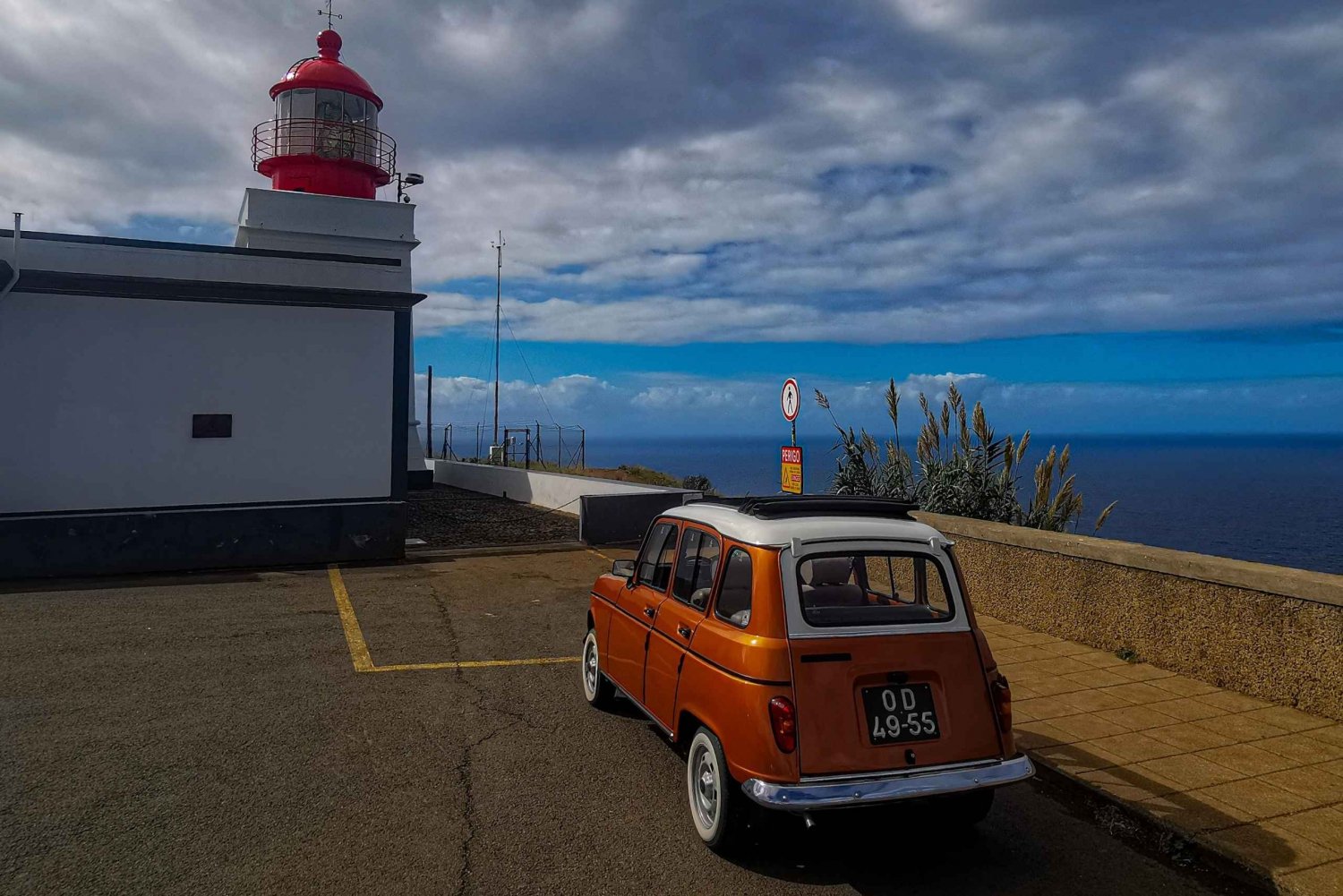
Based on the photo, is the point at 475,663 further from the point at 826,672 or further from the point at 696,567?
the point at 826,672

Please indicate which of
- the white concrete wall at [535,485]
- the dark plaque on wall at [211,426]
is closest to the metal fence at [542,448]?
the white concrete wall at [535,485]

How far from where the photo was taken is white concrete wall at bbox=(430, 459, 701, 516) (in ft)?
62.2

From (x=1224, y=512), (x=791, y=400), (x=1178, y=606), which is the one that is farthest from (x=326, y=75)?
(x=1224, y=512)

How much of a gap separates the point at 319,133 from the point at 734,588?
20424 mm

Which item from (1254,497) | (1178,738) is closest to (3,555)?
(1178,738)

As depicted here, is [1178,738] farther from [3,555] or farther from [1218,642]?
[3,555]

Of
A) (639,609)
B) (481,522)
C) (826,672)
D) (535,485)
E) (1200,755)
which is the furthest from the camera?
(535,485)

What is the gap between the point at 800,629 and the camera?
13.9ft

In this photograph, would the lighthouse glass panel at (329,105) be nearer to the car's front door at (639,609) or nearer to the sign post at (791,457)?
the sign post at (791,457)

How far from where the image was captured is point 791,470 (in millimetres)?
11031

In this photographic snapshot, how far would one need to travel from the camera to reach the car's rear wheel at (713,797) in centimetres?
424

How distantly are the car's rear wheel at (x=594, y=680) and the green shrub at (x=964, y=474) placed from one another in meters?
5.85

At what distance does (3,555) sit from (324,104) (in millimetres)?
13929

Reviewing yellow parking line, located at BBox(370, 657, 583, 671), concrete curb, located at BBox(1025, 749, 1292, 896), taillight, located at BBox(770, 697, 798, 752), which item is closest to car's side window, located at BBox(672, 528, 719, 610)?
taillight, located at BBox(770, 697, 798, 752)
